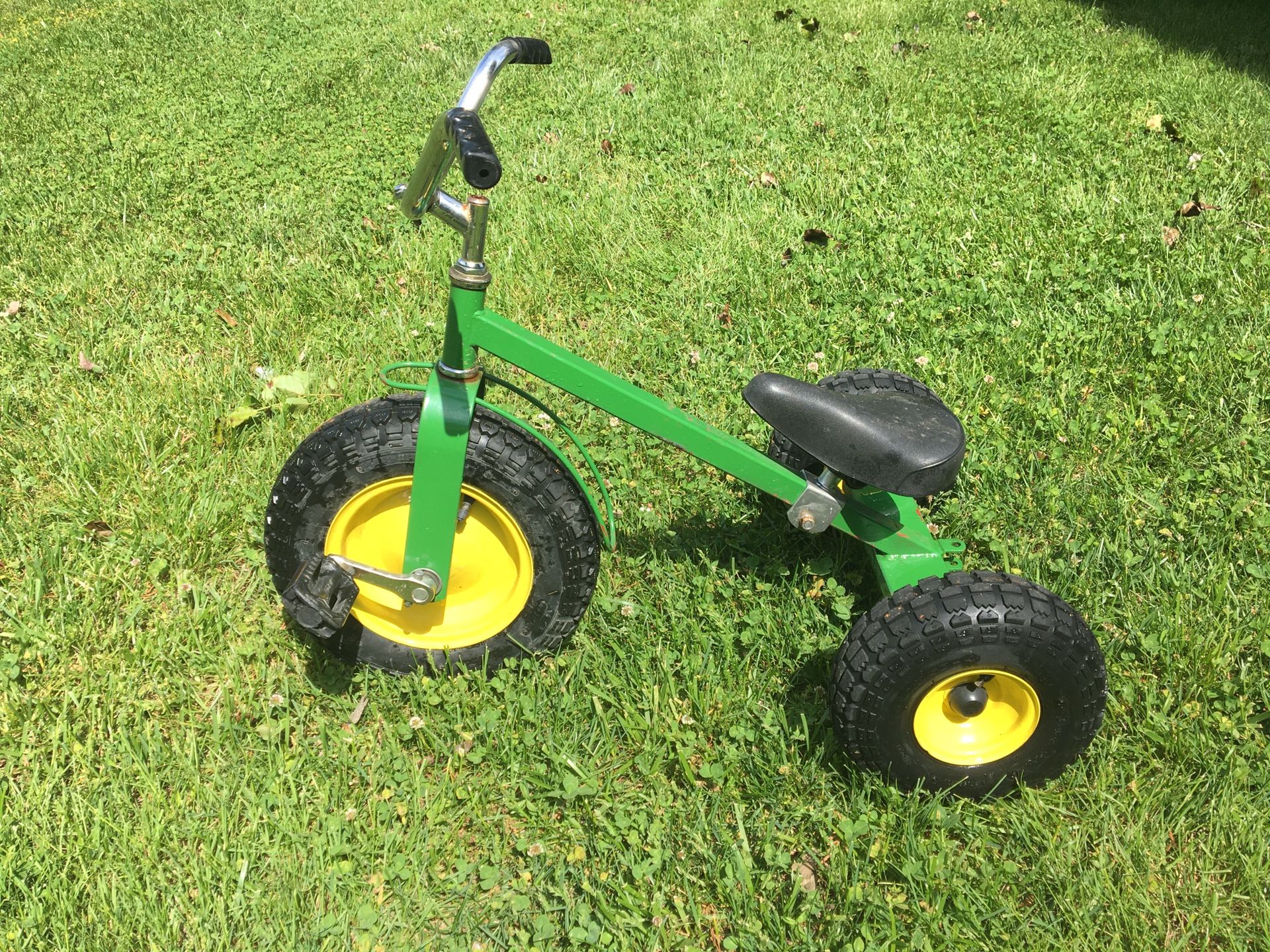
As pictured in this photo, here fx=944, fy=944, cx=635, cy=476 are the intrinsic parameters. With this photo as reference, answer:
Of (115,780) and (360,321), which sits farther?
(360,321)

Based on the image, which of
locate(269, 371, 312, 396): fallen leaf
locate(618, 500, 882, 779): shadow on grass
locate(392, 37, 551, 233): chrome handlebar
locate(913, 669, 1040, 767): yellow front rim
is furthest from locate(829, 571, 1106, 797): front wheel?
locate(269, 371, 312, 396): fallen leaf

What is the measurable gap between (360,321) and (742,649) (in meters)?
2.14

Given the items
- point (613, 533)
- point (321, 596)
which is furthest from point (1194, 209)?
point (321, 596)

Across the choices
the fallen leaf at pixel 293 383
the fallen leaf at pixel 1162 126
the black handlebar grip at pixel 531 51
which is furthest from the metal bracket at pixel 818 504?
the fallen leaf at pixel 1162 126

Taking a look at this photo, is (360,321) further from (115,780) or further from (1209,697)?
(1209,697)

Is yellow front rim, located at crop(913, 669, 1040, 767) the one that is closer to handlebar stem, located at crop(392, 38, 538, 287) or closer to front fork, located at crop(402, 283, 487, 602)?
front fork, located at crop(402, 283, 487, 602)

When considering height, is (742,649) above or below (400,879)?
above

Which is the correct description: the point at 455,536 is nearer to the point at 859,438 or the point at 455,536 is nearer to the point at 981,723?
the point at 859,438

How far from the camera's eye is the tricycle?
2072 millimetres

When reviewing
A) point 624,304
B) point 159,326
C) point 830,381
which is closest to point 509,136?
point 624,304

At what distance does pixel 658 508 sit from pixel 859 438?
3.32 ft

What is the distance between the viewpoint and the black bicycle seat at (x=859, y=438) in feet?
6.91

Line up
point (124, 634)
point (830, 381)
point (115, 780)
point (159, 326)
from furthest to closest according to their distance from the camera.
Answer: point (159, 326) → point (830, 381) → point (124, 634) → point (115, 780)

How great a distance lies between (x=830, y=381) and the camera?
284 centimetres
